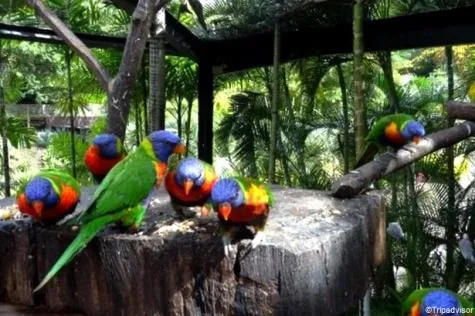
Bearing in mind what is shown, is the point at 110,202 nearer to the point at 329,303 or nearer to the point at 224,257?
the point at 224,257

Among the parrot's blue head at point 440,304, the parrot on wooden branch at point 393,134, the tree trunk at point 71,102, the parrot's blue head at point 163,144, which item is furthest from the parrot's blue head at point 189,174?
the tree trunk at point 71,102

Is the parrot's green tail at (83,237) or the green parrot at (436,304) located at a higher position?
the parrot's green tail at (83,237)

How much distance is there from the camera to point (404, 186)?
453 centimetres

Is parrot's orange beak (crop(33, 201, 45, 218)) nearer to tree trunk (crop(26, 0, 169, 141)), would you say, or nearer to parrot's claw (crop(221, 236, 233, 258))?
parrot's claw (crop(221, 236, 233, 258))

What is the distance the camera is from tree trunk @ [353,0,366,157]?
330 centimetres

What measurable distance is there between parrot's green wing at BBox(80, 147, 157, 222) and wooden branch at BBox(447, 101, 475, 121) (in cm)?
178

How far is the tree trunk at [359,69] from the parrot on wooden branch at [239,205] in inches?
80.9

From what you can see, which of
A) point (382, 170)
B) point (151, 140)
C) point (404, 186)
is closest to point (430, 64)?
point (404, 186)

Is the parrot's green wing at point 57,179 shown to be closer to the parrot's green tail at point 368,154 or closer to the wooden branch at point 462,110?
the parrot's green tail at point 368,154

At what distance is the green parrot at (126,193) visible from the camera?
151 cm

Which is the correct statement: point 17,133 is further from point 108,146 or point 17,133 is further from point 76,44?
point 108,146

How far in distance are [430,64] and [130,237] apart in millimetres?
14361

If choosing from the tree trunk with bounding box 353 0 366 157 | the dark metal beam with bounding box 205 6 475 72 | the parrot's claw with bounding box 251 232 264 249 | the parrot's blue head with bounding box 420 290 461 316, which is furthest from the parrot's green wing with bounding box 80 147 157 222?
the dark metal beam with bounding box 205 6 475 72

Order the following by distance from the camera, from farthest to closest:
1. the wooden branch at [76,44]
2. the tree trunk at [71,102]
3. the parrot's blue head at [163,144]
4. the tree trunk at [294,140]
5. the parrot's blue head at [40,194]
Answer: the tree trunk at [294,140]
the tree trunk at [71,102]
the wooden branch at [76,44]
the parrot's blue head at [163,144]
the parrot's blue head at [40,194]
